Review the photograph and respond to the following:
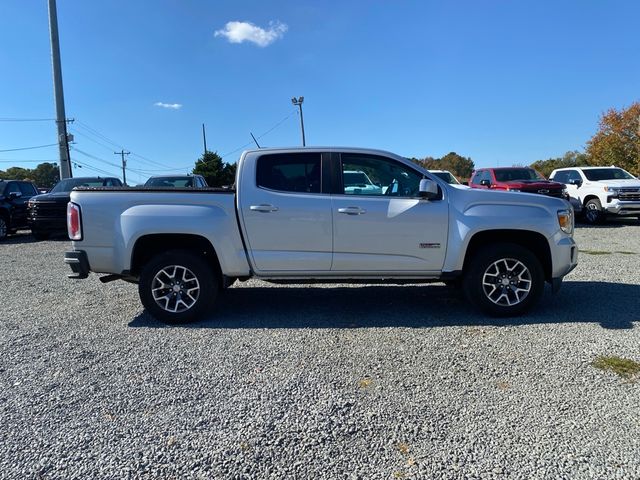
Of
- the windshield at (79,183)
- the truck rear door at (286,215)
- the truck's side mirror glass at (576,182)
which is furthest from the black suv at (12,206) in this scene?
the truck's side mirror glass at (576,182)

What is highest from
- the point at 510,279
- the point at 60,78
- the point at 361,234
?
the point at 60,78

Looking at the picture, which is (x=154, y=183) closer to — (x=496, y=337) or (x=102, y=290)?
(x=102, y=290)

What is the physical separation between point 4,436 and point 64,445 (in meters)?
0.46

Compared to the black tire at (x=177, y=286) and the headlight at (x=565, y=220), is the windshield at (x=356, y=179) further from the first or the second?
the headlight at (x=565, y=220)

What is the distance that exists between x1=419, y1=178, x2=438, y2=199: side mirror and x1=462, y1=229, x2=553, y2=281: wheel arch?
27.7 inches

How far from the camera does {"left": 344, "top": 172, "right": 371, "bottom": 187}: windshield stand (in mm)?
5348

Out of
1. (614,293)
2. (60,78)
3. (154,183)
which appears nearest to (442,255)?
(614,293)

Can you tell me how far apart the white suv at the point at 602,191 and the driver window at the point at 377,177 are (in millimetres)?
12777

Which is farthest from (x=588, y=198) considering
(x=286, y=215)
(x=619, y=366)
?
(x=286, y=215)

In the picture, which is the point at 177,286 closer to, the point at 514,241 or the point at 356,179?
the point at 356,179

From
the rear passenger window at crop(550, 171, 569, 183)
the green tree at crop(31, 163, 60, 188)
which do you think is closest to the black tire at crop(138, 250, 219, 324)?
the rear passenger window at crop(550, 171, 569, 183)

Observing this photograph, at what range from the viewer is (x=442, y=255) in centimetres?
525

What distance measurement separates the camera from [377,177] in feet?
17.8

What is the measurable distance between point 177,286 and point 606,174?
1608 centimetres
